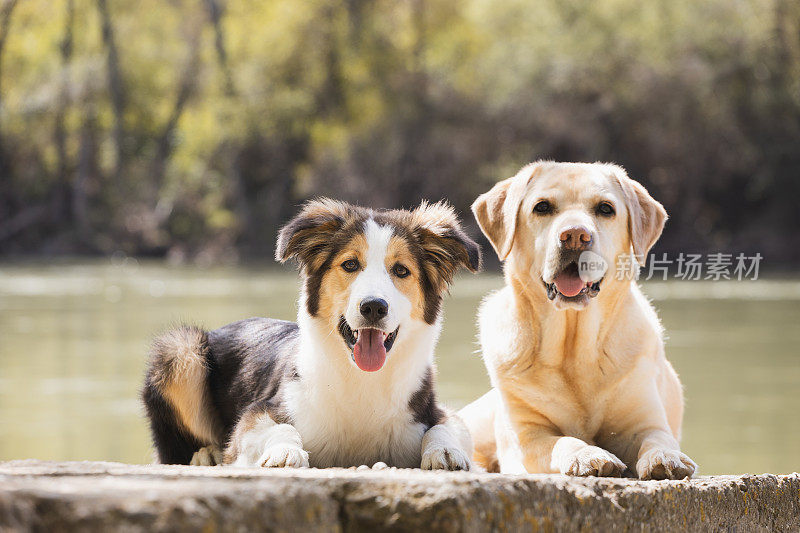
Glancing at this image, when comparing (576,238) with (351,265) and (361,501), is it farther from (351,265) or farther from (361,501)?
(361,501)

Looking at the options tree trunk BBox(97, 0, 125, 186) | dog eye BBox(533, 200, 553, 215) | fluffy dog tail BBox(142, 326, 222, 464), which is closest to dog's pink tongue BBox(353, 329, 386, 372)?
dog eye BBox(533, 200, 553, 215)

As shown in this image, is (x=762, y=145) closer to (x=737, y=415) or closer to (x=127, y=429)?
(x=737, y=415)

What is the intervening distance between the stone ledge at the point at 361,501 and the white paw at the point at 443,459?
2.77ft

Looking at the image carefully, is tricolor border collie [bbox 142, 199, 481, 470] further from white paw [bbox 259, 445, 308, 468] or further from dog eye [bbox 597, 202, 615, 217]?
dog eye [bbox 597, 202, 615, 217]

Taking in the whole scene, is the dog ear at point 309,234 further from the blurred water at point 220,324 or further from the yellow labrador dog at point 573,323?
the blurred water at point 220,324

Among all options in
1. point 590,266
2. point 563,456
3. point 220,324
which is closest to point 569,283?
point 590,266

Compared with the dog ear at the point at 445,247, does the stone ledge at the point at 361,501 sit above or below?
below

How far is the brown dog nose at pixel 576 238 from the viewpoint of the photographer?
462cm

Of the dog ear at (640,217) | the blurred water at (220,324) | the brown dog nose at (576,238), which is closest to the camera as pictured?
the brown dog nose at (576,238)

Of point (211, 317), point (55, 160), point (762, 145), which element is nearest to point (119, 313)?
point (211, 317)

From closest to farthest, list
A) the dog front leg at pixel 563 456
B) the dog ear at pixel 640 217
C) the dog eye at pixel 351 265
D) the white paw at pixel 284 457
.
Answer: the white paw at pixel 284 457 → the dog front leg at pixel 563 456 → the dog eye at pixel 351 265 → the dog ear at pixel 640 217

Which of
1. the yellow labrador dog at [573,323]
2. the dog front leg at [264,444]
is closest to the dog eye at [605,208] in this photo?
the yellow labrador dog at [573,323]

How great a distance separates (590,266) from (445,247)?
67cm

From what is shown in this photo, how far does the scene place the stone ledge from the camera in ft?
7.26
